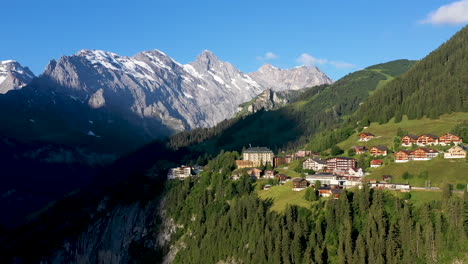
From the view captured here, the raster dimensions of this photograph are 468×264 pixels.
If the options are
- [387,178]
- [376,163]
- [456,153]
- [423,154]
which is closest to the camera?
[387,178]

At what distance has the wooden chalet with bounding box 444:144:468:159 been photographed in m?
151

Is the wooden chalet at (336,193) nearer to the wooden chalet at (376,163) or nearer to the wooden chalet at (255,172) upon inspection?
the wooden chalet at (376,163)

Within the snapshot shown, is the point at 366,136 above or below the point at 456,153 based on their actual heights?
above

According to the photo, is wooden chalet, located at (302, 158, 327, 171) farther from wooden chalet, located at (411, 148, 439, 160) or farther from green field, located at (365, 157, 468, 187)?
wooden chalet, located at (411, 148, 439, 160)

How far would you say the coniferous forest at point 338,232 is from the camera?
371 ft

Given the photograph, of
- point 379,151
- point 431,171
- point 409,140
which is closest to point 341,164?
point 379,151

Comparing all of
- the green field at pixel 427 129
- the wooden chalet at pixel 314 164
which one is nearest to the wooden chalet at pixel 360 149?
the green field at pixel 427 129

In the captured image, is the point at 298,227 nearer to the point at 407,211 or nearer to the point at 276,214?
the point at 276,214

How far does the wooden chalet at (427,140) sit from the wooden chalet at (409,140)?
Result: 139cm

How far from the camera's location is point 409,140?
174875mm

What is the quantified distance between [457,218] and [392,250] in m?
16.4

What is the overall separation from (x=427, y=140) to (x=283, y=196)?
57095 mm

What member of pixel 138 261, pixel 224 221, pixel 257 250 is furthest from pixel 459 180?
pixel 138 261

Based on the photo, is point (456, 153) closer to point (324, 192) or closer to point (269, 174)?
point (324, 192)
